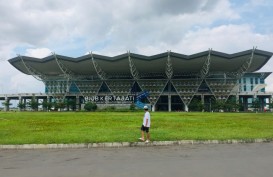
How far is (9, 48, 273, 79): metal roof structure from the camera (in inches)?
3760

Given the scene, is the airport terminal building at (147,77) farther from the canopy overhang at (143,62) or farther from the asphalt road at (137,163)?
the asphalt road at (137,163)

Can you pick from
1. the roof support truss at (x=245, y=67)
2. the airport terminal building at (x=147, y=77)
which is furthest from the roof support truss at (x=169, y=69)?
the roof support truss at (x=245, y=67)

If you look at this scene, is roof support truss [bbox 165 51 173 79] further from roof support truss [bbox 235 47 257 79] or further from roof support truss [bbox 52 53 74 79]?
roof support truss [bbox 52 53 74 79]

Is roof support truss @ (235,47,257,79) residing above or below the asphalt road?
above

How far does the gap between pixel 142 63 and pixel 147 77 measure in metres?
12.5

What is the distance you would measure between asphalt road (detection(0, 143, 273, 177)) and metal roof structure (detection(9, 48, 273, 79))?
8429 centimetres

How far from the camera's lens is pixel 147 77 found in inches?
4476

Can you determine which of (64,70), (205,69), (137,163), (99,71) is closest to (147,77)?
(99,71)

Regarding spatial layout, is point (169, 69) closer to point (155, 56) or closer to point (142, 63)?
point (155, 56)

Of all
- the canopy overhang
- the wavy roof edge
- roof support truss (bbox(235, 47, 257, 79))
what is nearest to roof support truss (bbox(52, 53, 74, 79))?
the canopy overhang

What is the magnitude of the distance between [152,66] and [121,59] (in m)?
10.9

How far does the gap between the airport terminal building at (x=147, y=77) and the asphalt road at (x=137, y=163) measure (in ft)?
276

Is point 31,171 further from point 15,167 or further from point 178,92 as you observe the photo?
point 178,92

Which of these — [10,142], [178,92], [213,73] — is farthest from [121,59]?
[10,142]
